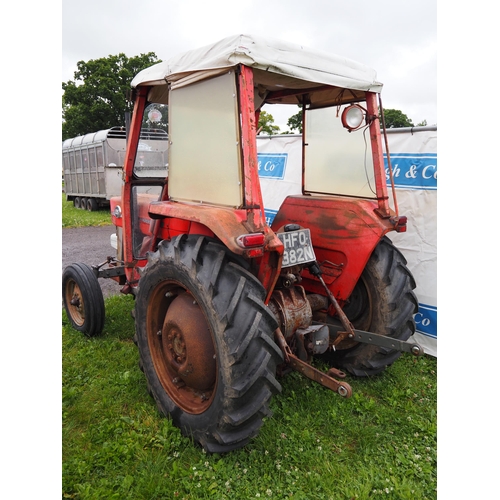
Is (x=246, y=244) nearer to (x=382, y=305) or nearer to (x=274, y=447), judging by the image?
(x=274, y=447)

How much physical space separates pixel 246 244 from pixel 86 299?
233 centimetres

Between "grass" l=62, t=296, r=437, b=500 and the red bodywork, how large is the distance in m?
0.85

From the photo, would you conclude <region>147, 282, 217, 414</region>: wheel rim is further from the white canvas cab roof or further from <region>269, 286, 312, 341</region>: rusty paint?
the white canvas cab roof

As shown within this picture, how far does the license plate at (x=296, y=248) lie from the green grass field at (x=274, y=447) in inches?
41.7

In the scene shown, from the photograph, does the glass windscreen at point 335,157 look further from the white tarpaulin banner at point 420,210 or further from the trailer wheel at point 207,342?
the trailer wheel at point 207,342

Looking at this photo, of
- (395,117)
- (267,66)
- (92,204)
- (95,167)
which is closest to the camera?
(267,66)

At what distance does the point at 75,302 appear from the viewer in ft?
13.1

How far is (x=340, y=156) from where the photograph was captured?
3.39 m

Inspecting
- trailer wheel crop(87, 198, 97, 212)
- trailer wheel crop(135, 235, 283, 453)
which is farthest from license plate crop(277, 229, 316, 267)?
trailer wheel crop(87, 198, 97, 212)

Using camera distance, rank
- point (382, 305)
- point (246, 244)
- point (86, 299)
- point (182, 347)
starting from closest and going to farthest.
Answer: point (246, 244) < point (182, 347) < point (382, 305) < point (86, 299)

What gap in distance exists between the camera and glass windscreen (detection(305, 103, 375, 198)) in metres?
3.19

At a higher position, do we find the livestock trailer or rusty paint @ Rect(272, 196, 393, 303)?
the livestock trailer

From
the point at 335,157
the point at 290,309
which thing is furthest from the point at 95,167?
the point at 290,309

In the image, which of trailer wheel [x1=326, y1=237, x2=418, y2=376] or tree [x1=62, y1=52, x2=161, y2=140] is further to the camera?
tree [x1=62, y1=52, x2=161, y2=140]
